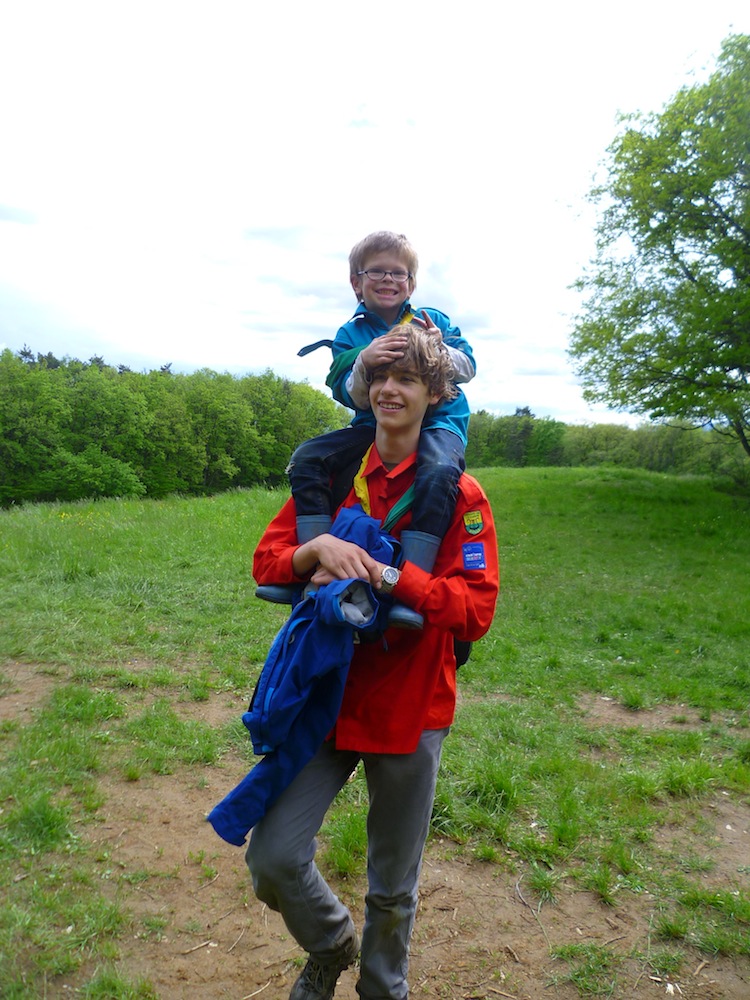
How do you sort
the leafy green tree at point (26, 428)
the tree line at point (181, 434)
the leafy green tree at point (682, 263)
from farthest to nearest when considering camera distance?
1. the tree line at point (181, 434)
2. the leafy green tree at point (26, 428)
3. the leafy green tree at point (682, 263)

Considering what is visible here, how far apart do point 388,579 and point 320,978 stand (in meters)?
1.47

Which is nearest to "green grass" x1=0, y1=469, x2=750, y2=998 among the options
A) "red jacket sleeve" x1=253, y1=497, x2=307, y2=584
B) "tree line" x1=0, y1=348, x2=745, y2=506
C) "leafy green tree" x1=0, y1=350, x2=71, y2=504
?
"red jacket sleeve" x1=253, y1=497, x2=307, y2=584

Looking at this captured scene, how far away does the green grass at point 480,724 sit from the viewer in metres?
3.38

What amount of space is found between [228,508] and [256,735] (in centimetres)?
1393

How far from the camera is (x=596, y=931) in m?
3.33

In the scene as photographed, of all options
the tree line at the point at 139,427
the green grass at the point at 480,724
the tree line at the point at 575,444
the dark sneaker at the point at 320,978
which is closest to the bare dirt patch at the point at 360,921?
the green grass at the point at 480,724

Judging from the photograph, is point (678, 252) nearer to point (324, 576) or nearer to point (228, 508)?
point (228, 508)

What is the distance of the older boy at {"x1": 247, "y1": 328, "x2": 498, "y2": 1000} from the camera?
7.11 feet

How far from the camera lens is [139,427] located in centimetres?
4316

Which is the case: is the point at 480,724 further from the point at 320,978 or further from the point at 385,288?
the point at 385,288

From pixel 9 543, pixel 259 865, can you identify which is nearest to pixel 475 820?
pixel 259 865

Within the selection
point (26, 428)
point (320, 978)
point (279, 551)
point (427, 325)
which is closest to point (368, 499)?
point (279, 551)

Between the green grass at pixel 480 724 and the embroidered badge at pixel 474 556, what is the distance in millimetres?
2101

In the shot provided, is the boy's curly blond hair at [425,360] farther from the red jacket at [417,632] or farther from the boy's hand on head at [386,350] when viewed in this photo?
the red jacket at [417,632]
